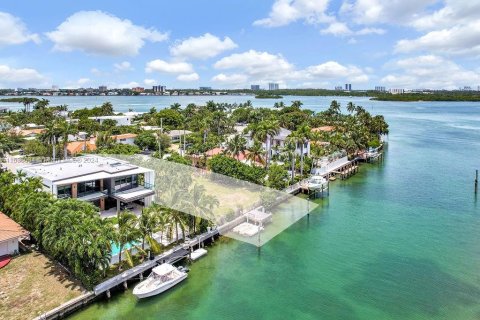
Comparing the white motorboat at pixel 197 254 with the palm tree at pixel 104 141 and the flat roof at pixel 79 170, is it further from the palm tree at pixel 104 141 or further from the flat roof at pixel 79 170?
the palm tree at pixel 104 141

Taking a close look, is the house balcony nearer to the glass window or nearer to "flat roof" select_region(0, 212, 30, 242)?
the glass window

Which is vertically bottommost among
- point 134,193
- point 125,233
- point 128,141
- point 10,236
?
point 10,236

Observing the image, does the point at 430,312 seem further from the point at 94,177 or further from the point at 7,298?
the point at 94,177

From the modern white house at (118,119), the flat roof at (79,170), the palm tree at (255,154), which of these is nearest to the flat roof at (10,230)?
the flat roof at (79,170)

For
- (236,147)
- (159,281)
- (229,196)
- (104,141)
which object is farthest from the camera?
(104,141)

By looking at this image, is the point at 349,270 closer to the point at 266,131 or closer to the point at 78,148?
the point at 266,131

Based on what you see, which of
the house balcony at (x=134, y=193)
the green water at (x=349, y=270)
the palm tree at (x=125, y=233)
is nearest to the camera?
the green water at (x=349, y=270)

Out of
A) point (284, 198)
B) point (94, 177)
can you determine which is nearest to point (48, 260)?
point (94, 177)

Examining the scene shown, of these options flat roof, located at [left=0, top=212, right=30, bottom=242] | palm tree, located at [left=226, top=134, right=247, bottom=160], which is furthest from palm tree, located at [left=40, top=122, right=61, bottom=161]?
flat roof, located at [left=0, top=212, right=30, bottom=242]

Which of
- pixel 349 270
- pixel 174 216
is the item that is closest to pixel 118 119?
pixel 174 216
